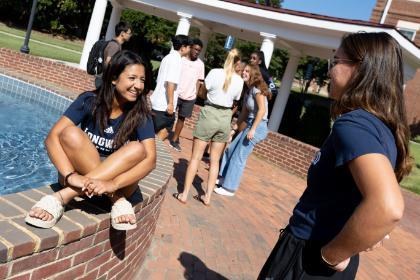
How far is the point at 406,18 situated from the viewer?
24.0 metres

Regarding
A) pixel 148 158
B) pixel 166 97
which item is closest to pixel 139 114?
pixel 148 158

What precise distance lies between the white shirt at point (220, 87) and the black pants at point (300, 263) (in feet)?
10.8

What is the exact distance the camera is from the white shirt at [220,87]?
500 centimetres

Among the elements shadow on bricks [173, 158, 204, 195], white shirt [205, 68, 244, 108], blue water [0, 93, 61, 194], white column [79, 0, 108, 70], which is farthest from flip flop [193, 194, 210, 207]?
white column [79, 0, 108, 70]

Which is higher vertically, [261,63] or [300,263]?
[261,63]

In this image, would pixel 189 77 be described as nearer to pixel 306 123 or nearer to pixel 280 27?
pixel 280 27

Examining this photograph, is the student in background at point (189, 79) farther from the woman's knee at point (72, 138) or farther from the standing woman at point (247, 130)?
the woman's knee at point (72, 138)

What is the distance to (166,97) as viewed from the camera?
559 centimetres

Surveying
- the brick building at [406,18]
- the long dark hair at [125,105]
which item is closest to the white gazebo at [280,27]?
the long dark hair at [125,105]

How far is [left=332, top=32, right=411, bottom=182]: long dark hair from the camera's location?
158 cm

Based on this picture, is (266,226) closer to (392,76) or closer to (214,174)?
(214,174)

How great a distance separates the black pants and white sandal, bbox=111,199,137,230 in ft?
2.88

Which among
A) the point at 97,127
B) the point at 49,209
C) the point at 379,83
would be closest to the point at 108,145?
the point at 97,127

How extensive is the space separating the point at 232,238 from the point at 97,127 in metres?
2.23
